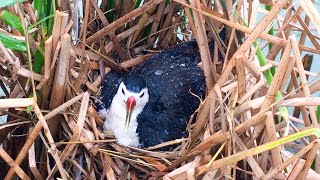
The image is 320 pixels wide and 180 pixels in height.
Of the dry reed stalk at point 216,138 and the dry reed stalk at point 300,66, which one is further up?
the dry reed stalk at point 300,66

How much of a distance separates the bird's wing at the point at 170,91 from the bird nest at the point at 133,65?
0.13ft

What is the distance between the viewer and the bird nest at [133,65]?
91 centimetres

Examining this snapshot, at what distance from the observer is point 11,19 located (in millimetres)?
999

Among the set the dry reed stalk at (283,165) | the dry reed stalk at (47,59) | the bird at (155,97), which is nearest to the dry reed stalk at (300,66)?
the dry reed stalk at (283,165)

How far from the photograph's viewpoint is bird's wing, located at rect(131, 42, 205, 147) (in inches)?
49.9

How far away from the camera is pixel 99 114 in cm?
132

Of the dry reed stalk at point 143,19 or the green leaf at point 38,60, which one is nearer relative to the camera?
the green leaf at point 38,60

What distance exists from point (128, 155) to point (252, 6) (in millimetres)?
394

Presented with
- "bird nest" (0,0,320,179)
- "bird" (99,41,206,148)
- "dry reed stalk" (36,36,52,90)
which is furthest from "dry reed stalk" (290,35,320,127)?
"dry reed stalk" (36,36,52,90)

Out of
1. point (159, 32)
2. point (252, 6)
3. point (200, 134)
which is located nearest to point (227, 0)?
point (252, 6)

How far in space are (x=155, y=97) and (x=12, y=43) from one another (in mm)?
399

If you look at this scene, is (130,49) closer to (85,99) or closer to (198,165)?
(85,99)

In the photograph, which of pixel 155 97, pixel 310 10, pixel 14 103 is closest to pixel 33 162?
pixel 14 103

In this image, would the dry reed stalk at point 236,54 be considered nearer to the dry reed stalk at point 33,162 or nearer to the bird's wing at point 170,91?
the bird's wing at point 170,91
